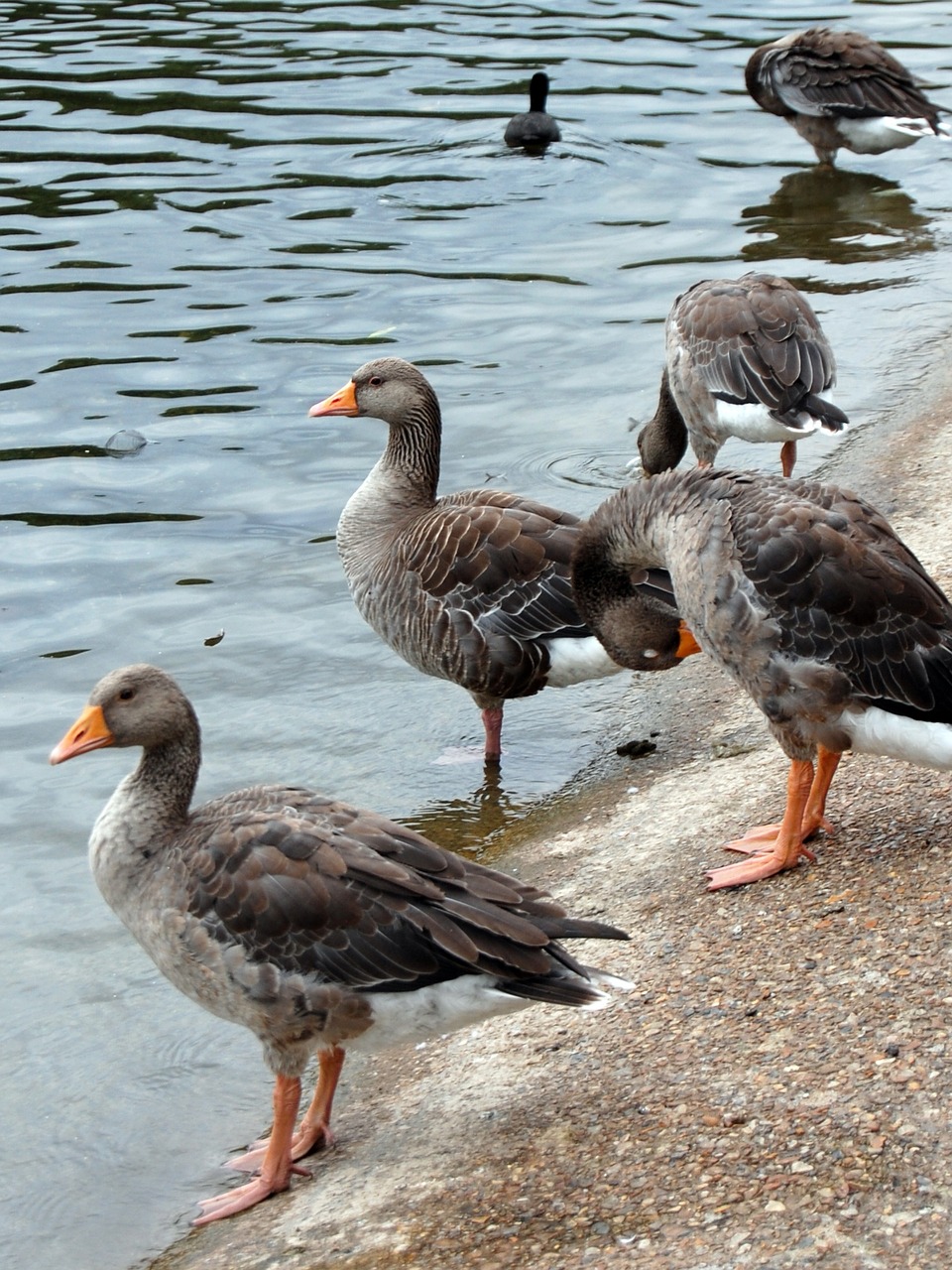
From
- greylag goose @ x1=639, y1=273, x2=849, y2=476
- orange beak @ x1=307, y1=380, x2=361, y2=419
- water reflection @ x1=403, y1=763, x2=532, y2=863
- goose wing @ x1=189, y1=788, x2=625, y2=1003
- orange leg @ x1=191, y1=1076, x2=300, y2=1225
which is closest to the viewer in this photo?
goose wing @ x1=189, y1=788, x2=625, y2=1003

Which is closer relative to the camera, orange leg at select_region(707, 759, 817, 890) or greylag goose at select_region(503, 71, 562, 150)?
orange leg at select_region(707, 759, 817, 890)

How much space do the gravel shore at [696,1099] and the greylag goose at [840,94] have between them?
1312 cm

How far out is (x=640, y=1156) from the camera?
4.72m

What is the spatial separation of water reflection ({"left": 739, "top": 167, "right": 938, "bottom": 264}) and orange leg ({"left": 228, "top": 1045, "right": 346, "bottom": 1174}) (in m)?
12.0

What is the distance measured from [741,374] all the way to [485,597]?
3.28 metres

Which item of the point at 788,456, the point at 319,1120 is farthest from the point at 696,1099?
the point at 788,456

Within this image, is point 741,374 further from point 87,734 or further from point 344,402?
point 87,734

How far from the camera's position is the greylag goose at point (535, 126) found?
18203mm

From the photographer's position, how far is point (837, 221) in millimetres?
17266

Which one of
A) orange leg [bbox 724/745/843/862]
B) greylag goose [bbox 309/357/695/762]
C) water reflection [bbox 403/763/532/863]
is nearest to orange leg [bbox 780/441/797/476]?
greylag goose [bbox 309/357/695/762]

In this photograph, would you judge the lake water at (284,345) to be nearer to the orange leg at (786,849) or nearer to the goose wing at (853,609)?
the orange leg at (786,849)

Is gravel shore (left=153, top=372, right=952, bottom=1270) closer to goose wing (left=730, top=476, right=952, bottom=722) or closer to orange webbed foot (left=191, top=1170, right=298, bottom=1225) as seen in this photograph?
orange webbed foot (left=191, top=1170, right=298, bottom=1225)

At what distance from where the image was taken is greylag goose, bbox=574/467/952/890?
6.07 meters

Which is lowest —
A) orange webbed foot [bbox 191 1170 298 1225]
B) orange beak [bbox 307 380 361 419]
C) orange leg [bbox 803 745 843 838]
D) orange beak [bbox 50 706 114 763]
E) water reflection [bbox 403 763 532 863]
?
water reflection [bbox 403 763 532 863]
